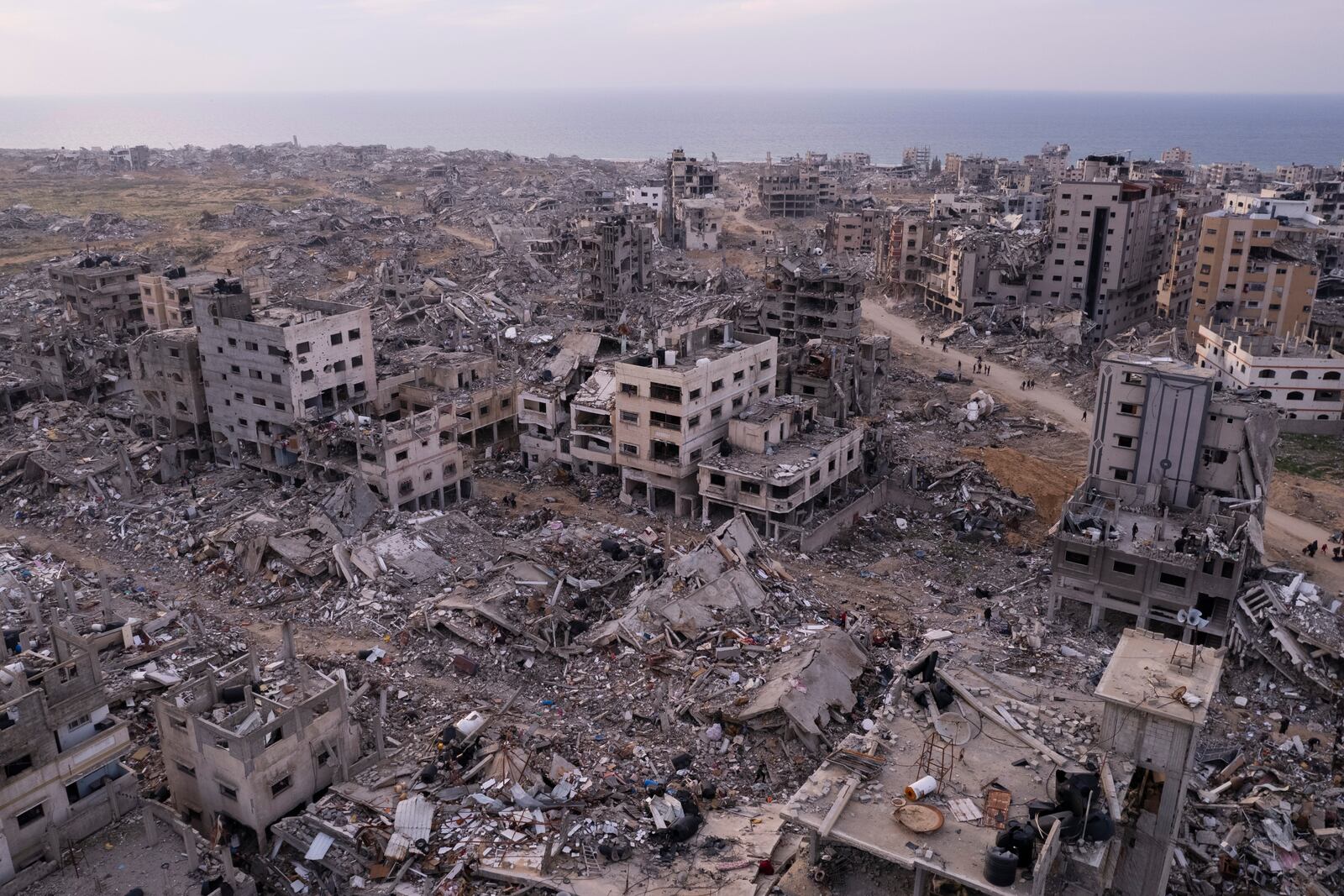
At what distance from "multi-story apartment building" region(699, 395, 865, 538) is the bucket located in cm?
2189

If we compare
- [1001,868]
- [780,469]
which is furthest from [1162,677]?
[780,469]

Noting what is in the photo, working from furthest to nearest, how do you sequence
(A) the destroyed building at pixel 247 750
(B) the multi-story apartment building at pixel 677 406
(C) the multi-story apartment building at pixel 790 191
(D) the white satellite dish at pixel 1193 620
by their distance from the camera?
(C) the multi-story apartment building at pixel 790 191, (B) the multi-story apartment building at pixel 677 406, (D) the white satellite dish at pixel 1193 620, (A) the destroyed building at pixel 247 750

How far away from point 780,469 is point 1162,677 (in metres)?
22.0

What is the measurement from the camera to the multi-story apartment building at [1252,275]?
210 feet

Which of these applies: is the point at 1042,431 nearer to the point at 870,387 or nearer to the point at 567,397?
the point at 870,387

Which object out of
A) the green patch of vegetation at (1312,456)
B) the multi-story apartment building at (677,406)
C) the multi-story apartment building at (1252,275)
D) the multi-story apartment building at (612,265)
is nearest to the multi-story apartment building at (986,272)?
the multi-story apartment building at (1252,275)

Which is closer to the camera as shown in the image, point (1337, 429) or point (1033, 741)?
point (1033, 741)

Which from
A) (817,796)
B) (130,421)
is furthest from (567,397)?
(817,796)

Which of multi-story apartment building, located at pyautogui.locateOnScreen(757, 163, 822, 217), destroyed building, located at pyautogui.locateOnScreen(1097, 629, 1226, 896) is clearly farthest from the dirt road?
multi-story apartment building, located at pyautogui.locateOnScreen(757, 163, 822, 217)

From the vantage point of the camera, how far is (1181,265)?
7675 centimetres

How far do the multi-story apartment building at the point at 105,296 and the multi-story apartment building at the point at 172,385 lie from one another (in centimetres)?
1605

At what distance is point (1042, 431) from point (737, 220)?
299ft

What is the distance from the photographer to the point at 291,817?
22.1 m

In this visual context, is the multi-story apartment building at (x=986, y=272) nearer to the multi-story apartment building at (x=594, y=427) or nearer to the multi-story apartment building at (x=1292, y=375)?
the multi-story apartment building at (x=1292, y=375)
